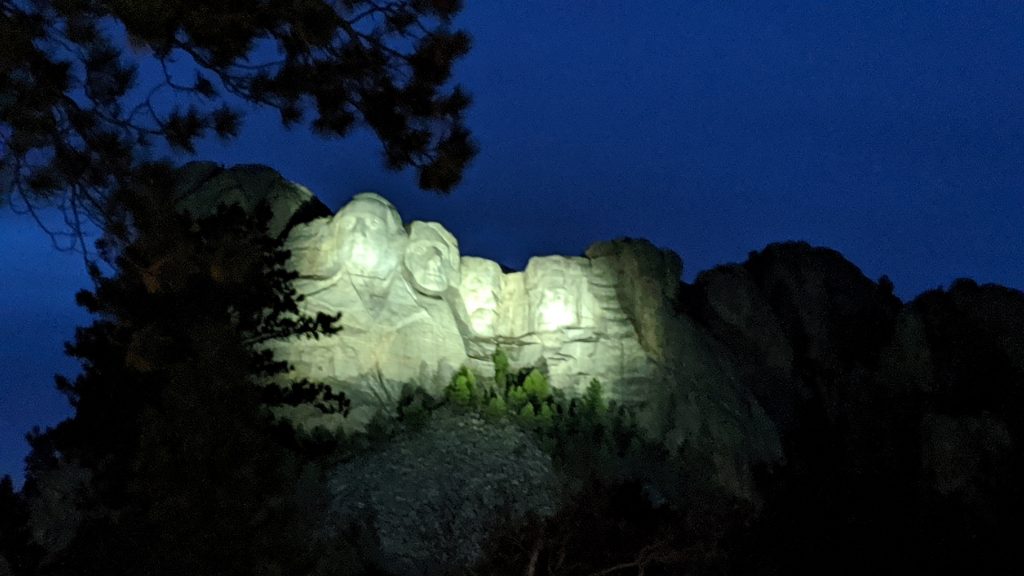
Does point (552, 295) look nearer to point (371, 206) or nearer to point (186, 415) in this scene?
point (371, 206)

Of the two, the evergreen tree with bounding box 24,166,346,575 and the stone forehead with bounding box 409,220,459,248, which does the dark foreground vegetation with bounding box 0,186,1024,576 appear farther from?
the stone forehead with bounding box 409,220,459,248

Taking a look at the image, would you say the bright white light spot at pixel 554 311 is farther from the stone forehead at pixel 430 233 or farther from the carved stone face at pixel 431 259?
the stone forehead at pixel 430 233

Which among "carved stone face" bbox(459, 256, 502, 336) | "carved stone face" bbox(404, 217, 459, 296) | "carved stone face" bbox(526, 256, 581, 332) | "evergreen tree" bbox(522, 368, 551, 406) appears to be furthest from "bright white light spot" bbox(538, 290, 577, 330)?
"carved stone face" bbox(404, 217, 459, 296)

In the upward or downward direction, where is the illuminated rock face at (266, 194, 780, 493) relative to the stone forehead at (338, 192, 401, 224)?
downward

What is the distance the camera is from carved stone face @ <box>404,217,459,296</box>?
43.0 feet

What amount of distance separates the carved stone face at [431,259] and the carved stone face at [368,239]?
239 millimetres

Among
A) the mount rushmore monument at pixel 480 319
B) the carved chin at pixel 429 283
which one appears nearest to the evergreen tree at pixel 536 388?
the mount rushmore monument at pixel 480 319

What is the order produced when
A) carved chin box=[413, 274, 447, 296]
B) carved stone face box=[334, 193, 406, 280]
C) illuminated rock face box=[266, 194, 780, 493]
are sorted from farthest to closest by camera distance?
carved chin box=[413, 274, 447, 296]
carved stone face box=[334, 193, 406, 280]
illuminated rock face box=[266, 194, 780, 493]

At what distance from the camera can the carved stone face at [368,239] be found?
12.7 m

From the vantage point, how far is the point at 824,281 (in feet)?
54.6

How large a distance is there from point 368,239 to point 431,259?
2.89 ft

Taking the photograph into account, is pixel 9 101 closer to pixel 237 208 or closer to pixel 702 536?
pixel 702 536

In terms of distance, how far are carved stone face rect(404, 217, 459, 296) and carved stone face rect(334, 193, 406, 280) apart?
24 cm

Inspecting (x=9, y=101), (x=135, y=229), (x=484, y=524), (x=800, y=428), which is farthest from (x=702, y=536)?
(x=800, y=428)
